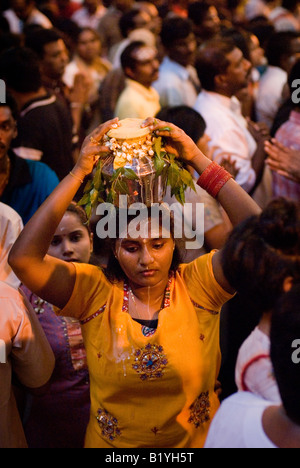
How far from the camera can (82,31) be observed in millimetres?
7230

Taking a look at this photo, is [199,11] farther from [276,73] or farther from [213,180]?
[213,180]

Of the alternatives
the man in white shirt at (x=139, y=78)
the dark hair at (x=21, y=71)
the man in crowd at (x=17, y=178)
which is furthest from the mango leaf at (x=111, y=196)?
the man in white shirt at (x=139, y=78)

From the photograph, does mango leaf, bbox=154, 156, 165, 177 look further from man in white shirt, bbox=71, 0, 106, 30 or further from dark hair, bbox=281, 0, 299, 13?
man in white shirt, bbox=71, 0, 106, 30

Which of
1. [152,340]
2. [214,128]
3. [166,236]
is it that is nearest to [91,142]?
[166,236]

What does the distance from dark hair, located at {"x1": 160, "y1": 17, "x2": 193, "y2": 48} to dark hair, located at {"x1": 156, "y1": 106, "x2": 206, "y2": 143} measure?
9.64 feet

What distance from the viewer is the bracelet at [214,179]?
211 cm

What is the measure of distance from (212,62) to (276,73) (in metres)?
1.73

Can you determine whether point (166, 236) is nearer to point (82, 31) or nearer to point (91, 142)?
point (91, 142)

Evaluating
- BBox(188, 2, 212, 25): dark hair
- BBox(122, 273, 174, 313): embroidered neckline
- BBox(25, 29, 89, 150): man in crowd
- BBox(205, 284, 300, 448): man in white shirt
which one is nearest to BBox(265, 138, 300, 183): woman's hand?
BBox(122, 273, 174, 313): embroidered neckline

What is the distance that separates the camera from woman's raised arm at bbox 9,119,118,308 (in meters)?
1.94

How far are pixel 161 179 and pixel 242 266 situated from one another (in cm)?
63
